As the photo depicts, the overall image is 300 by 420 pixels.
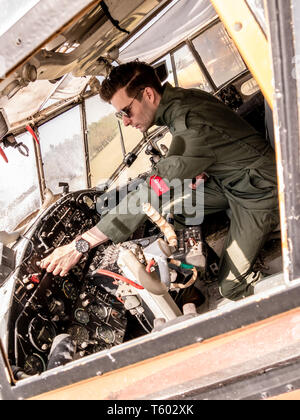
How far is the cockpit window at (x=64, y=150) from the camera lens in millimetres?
4387

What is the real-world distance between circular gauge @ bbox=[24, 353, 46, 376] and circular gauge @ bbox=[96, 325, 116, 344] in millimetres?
457

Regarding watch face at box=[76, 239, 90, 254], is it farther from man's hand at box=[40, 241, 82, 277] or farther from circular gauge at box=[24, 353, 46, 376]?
circular gauge at box=[24, 353, 46, 376]

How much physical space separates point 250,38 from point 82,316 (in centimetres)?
193

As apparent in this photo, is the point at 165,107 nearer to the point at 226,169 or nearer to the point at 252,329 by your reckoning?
the point at 226,169

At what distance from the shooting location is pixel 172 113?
2.18 meters

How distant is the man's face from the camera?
89.6 inches

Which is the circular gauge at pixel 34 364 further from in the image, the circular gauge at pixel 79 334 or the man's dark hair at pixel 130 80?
the man's dark hair at pixel 130 80

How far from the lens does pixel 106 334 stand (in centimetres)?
242

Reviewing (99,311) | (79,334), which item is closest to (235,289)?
(99,311)

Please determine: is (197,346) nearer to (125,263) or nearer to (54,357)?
(54,357)

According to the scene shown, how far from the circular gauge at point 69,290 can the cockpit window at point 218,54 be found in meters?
2.94

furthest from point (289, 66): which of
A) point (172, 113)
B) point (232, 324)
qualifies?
point (172, 113)
